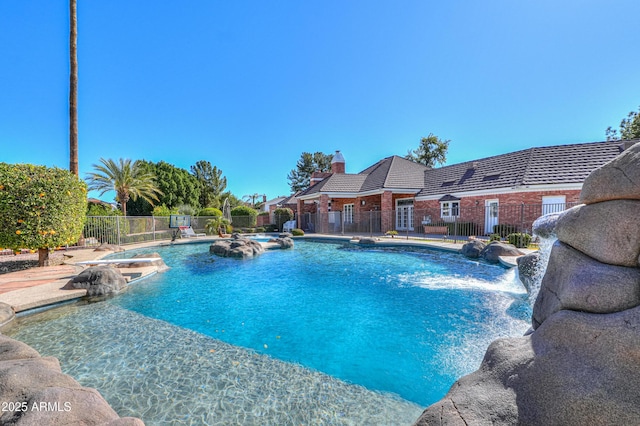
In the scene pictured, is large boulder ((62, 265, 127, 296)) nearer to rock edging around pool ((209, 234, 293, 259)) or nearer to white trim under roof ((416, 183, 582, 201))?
rock edging around pool ((209, 234, 293, 259))

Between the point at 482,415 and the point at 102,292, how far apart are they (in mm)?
7713

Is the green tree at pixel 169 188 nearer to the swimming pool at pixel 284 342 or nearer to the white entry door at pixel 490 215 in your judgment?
the swimming pool at pixel 284 342

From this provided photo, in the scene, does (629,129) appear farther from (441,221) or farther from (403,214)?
(403,214)

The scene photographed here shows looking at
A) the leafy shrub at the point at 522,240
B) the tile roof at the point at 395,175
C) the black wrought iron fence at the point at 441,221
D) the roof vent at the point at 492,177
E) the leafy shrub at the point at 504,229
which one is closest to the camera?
the leafy shrub at the point at 522,240

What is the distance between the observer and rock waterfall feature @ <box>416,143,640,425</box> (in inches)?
62.4

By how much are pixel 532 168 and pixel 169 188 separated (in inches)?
1398

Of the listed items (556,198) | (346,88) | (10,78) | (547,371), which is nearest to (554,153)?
(556,198)

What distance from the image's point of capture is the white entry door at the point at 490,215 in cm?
1664

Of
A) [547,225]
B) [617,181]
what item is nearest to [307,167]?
[547,225]

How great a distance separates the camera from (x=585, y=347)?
1.78 metres

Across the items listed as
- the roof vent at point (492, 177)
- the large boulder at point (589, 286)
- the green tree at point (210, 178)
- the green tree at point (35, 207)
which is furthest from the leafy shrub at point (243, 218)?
the large boulder at point (589, 286)

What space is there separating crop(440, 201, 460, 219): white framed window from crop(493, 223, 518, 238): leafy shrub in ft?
11.7

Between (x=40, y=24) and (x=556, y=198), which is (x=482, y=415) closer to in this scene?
(x=40, y=24)

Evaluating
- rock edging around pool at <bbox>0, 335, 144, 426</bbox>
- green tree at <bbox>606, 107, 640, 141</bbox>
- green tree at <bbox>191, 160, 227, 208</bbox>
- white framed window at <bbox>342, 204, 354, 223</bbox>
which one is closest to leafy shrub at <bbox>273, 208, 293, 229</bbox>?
white framed window at <bbox>342, 204, 354, 223</bbox>
